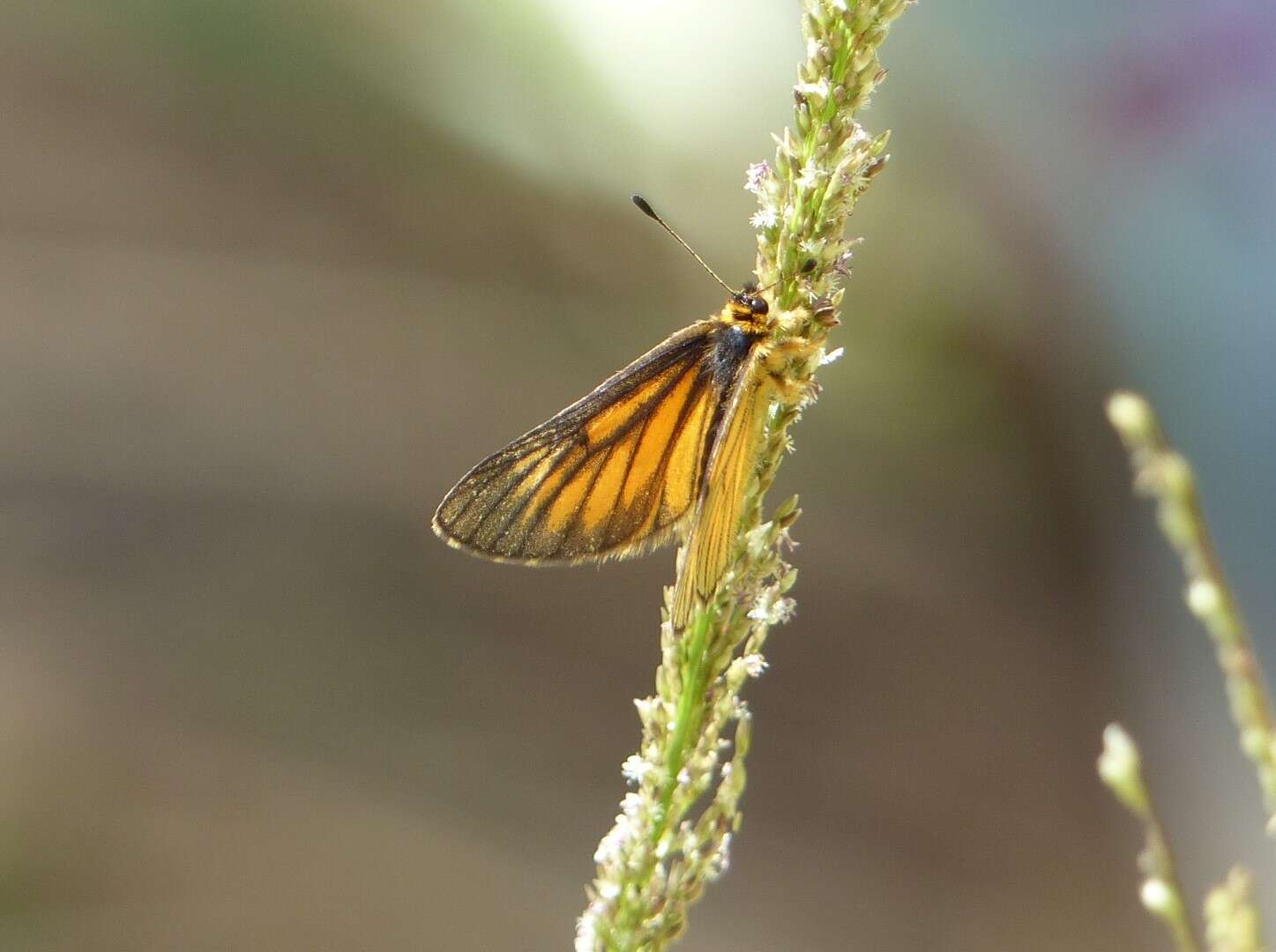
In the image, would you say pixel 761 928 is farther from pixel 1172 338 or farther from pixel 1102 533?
pixel 1172 338

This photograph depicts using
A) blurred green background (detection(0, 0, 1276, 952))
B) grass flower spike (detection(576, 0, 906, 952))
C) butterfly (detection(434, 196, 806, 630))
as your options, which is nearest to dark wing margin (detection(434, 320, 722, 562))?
butterfly (detection(434, 196, 806, 630))

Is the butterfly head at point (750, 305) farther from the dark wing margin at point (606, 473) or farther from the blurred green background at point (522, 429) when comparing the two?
the blurred green background at point (522, 429)

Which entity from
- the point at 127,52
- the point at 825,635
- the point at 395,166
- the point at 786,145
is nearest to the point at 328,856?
the point at 825,635

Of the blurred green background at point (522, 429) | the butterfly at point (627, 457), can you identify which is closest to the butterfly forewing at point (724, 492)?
the butterfly at point (627, 457)

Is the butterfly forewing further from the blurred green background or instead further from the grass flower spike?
the blurred green background

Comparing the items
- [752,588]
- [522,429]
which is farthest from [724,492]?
[522,429]
